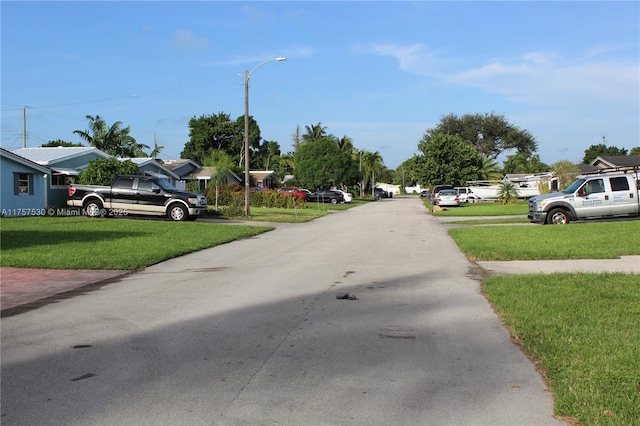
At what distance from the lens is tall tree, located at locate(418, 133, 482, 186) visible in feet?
212

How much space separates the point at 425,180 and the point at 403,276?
5600 cm

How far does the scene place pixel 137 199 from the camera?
2698cm

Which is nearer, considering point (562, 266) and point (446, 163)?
point (562, 266)

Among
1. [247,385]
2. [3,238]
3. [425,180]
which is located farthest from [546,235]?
[425,180]

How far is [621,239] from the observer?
52.3 feet

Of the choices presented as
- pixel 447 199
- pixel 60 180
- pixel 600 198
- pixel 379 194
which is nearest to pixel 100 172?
pixel 60 180

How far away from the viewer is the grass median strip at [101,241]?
43.5 ft

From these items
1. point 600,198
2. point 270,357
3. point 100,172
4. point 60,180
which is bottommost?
point 270,357

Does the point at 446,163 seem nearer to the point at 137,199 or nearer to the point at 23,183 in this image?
the point at 137,199

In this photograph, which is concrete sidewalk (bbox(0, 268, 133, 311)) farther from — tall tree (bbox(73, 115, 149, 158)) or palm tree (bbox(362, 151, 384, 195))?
palm tree (bbox(362, 151, 384, 195))

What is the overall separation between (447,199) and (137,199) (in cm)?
2709

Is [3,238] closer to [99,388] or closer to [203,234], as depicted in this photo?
[203,234]

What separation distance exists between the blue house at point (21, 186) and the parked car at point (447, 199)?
28394 millimetres

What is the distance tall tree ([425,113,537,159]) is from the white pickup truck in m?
74.6
